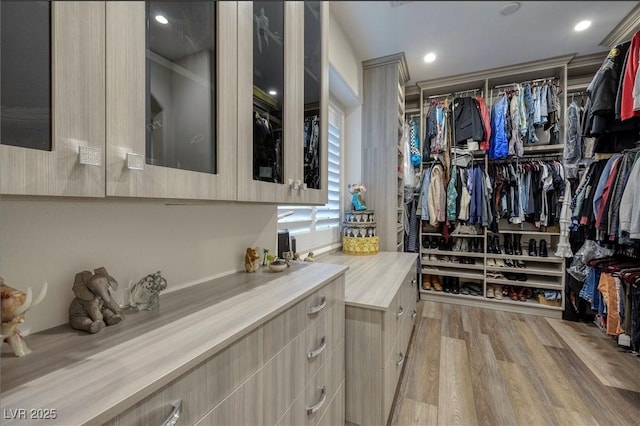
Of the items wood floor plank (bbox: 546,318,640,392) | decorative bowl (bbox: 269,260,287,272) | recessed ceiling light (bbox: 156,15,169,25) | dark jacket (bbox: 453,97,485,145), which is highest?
dark jacket (bbox: 453,97,485,145)

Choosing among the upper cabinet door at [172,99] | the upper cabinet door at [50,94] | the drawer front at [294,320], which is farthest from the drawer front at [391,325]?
the upper cabinet door at [50,94]

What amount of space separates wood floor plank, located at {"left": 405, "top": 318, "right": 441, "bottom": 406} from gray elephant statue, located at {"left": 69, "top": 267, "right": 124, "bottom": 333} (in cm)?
157

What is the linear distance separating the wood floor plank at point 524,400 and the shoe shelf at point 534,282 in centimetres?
116

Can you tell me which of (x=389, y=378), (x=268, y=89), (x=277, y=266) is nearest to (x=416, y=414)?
(x=389, y=378)

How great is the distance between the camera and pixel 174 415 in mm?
416

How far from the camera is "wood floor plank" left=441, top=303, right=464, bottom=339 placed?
222 cm

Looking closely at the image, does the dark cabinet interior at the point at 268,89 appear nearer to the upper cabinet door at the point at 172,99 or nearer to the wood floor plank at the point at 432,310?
the upper cabinet door at the point at 172,99

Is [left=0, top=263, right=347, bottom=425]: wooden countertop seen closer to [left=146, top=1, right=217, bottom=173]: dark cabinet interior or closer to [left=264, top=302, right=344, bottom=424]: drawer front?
[left=264, top=302, right=344, bottom=424]: drawer front

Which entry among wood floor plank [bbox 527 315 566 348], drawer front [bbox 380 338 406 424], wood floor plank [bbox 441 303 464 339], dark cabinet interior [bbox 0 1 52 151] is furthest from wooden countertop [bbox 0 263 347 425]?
wood floor plank [bbox 527 315 566 348]

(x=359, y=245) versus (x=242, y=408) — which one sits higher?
Answer: (x=359, y=245)

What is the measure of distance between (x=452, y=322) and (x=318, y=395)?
80.3 inches

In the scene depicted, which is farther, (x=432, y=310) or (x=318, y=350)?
(x=432, y=310)

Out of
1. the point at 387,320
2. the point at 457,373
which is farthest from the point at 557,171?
the point at 387,320

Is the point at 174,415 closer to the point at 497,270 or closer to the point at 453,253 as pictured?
the point at 453,253
